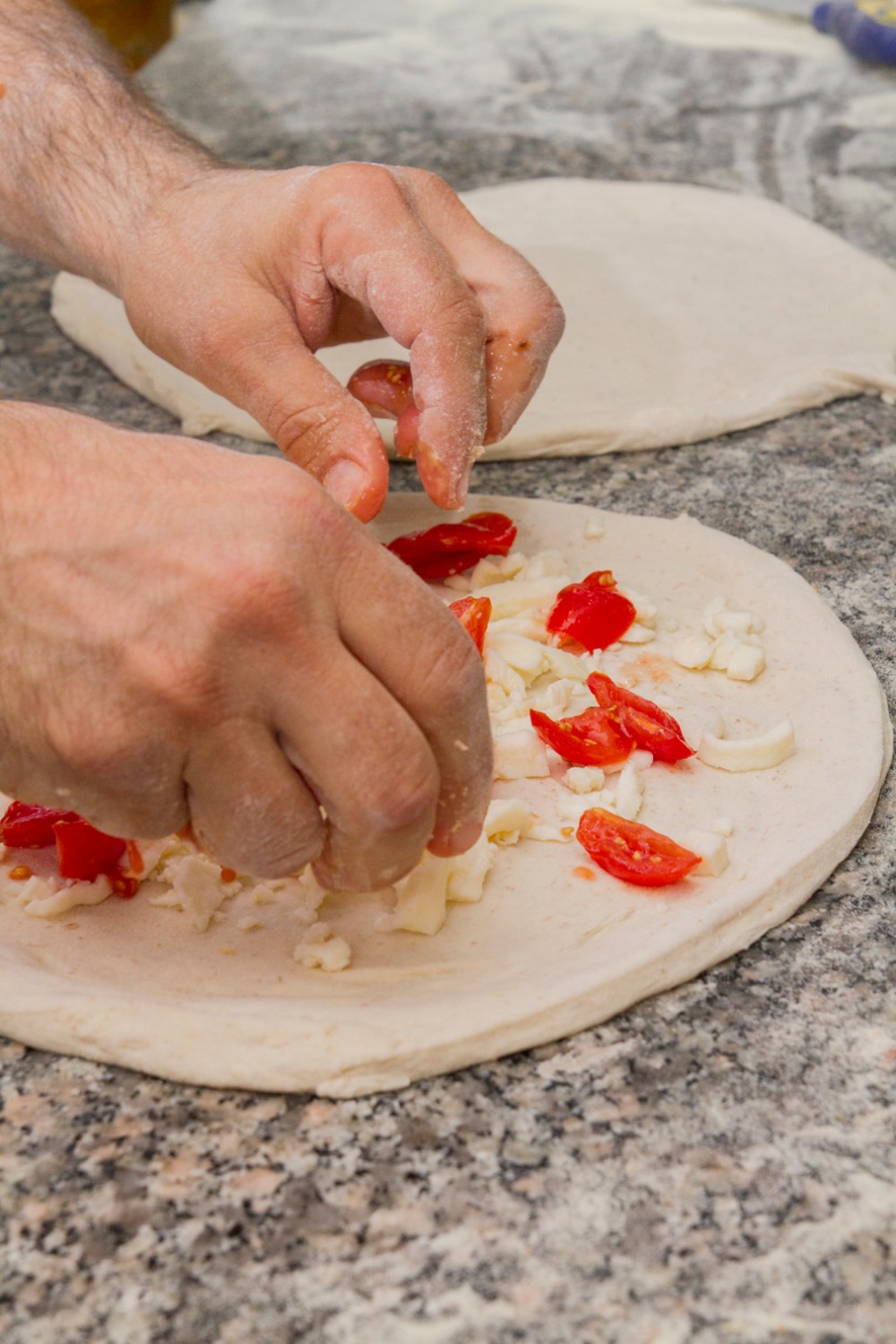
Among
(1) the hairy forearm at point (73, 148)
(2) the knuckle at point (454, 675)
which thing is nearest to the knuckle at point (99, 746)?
(2) the knuckle at point (454, 675)

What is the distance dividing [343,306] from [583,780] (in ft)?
2.68

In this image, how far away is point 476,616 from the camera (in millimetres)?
1670

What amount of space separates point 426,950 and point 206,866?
0.26 m

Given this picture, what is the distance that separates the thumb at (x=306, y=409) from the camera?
63.3 inches

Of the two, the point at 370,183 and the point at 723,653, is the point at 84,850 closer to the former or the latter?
the point at 723,653

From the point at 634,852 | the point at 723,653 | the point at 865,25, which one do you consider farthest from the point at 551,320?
the point at 865,25

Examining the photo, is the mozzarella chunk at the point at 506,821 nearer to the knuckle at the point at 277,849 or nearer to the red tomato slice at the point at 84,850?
the knuckle at the point at 277,849

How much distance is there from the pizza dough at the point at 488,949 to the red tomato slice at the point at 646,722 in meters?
0.03

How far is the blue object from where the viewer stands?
12.7ft

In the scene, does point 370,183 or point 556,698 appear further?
point 370,183

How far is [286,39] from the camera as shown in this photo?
449cm

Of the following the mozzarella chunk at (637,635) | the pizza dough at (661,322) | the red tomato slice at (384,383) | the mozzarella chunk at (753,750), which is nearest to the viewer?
the mozzarella chunk at (753,750)

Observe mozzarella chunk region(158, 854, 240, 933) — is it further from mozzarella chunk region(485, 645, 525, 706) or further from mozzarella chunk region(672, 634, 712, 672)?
mozzarella chunk region(672, 634, 712, 672)

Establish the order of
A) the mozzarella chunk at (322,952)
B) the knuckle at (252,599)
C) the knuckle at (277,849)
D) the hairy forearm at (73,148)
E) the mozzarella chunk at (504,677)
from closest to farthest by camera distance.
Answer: the knuckle at (252,599) → the knuckle at (277,849) → the mozzarella chunk at (322,952) → the mozzarella chunk at (504,677) → the hairy forearm at (73,148)
